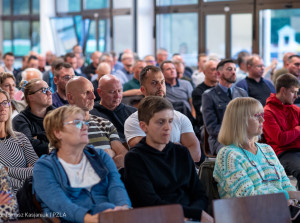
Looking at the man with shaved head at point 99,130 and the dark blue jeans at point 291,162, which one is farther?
the dark blue jeans at point 291,162

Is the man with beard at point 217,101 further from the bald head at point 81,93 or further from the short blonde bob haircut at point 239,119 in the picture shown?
the short blonde bob haircut at point 239,119

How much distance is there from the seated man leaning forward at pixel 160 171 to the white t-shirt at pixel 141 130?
76 cm

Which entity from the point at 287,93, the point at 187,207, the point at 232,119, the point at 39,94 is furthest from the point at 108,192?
the point at 287,93

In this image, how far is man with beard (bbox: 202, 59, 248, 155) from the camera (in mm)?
5105

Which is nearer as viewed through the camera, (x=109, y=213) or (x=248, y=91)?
(x=109, y=213)

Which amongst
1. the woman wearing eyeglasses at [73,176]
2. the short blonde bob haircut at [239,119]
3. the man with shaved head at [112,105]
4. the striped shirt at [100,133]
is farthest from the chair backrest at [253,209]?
the man with shaved head at [112,105]

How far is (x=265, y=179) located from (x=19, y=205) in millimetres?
1519

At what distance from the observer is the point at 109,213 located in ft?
7.28

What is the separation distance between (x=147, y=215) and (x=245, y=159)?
105 centimetres

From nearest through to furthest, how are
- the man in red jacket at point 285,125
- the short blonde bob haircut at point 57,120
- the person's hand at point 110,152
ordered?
the short blonde bob haircut at point 57,120, the person's hand at point 110,152, the man in red jacket at point 285,125

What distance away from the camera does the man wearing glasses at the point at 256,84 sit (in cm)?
635

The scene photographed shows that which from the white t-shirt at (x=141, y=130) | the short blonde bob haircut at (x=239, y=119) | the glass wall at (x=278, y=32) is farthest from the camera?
the glass wall at (x=278, y=32)

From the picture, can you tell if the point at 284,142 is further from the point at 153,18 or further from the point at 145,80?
the point at 153,18

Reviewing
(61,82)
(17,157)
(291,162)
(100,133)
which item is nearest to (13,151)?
(17,157)
